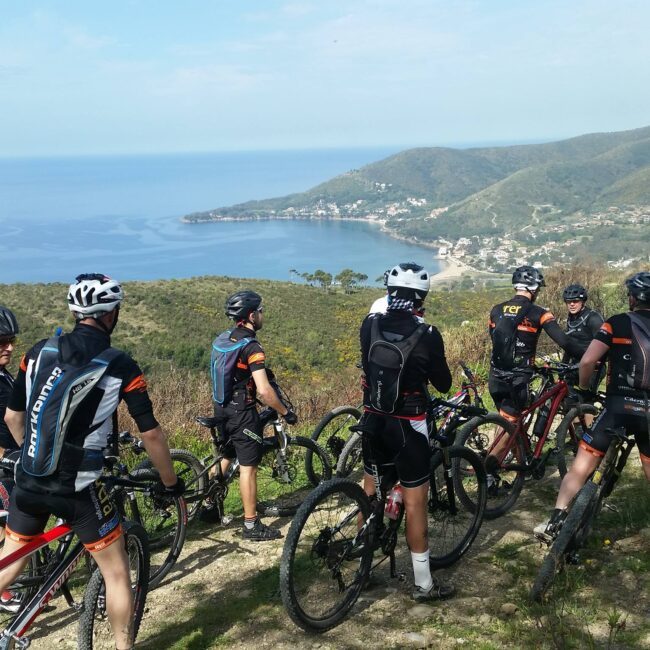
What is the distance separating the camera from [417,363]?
3.79m

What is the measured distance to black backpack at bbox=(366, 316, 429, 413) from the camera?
3.75 meters

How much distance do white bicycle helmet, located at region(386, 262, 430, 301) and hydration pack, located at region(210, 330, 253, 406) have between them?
1.92 meters

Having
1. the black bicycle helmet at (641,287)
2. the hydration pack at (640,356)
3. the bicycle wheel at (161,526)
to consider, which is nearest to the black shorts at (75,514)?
the bicycle wheel at (161,526)

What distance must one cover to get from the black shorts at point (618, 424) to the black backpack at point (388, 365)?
175 centimetres

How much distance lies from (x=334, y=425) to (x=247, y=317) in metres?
2.54

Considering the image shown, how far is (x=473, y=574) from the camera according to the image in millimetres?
4523

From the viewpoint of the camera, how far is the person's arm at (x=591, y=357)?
439 cm

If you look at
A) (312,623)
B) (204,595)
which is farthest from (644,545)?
(204,595)

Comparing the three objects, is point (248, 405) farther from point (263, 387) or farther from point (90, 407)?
point (90, 407)

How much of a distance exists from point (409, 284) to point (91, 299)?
2039 mm

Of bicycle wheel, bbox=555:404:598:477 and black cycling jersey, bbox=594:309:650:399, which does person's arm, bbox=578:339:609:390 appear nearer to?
black cycling jersey, bbox=594:309:650:399

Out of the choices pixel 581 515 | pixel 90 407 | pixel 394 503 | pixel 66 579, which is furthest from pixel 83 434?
pixel 581 515

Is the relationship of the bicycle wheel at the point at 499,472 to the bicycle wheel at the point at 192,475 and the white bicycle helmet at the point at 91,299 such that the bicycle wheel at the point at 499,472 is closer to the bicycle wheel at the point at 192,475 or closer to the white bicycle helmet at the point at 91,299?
the bicycle wheel at the point at 192,475

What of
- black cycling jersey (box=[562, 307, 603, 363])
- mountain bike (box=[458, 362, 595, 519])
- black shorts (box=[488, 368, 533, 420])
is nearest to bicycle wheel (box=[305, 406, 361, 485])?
mountain bike (box=[458, 362, 595, 519])
